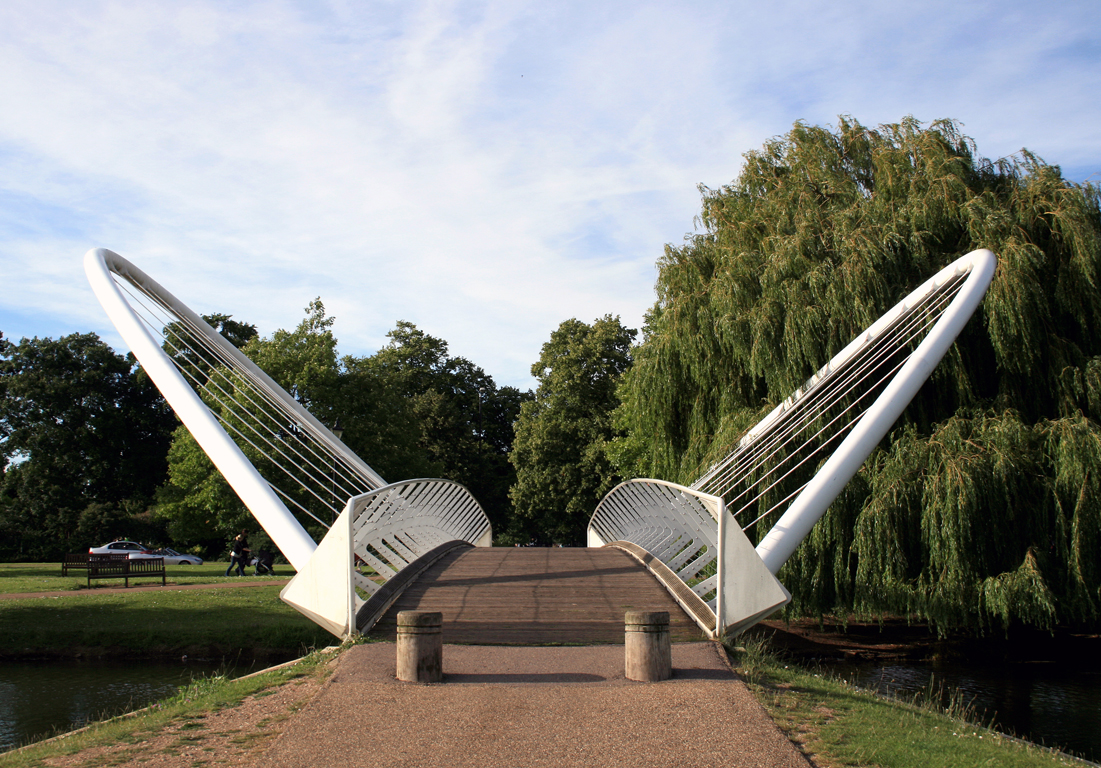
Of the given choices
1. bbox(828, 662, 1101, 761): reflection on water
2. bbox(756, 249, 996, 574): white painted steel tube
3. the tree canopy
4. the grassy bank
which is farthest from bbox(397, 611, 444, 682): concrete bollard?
the tree canopy

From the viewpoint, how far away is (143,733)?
4.95 metres

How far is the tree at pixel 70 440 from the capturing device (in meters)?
37.3

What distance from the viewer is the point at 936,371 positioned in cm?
1232

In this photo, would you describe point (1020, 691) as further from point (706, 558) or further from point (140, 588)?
point (140, 588)

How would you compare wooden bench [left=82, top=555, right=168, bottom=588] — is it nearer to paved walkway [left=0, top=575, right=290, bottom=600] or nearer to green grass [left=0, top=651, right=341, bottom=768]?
paved walkway [left=0, top=575, right=290, bottom=600]

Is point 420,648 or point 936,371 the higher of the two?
point 936,371

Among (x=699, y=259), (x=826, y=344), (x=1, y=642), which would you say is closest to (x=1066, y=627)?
(x=826, y=344)

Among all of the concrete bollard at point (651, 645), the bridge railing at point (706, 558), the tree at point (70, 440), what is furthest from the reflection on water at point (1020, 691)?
the tree at point (70, 440)

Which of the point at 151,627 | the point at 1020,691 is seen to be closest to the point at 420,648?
the point at 1020,691

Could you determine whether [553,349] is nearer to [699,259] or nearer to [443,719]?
[699,259]

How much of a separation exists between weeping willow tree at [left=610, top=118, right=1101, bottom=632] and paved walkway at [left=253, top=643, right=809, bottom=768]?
604 centimetres

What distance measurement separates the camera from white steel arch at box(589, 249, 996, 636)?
7.09 meters

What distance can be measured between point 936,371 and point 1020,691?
4533mm

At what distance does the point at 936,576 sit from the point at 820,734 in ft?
22.3
